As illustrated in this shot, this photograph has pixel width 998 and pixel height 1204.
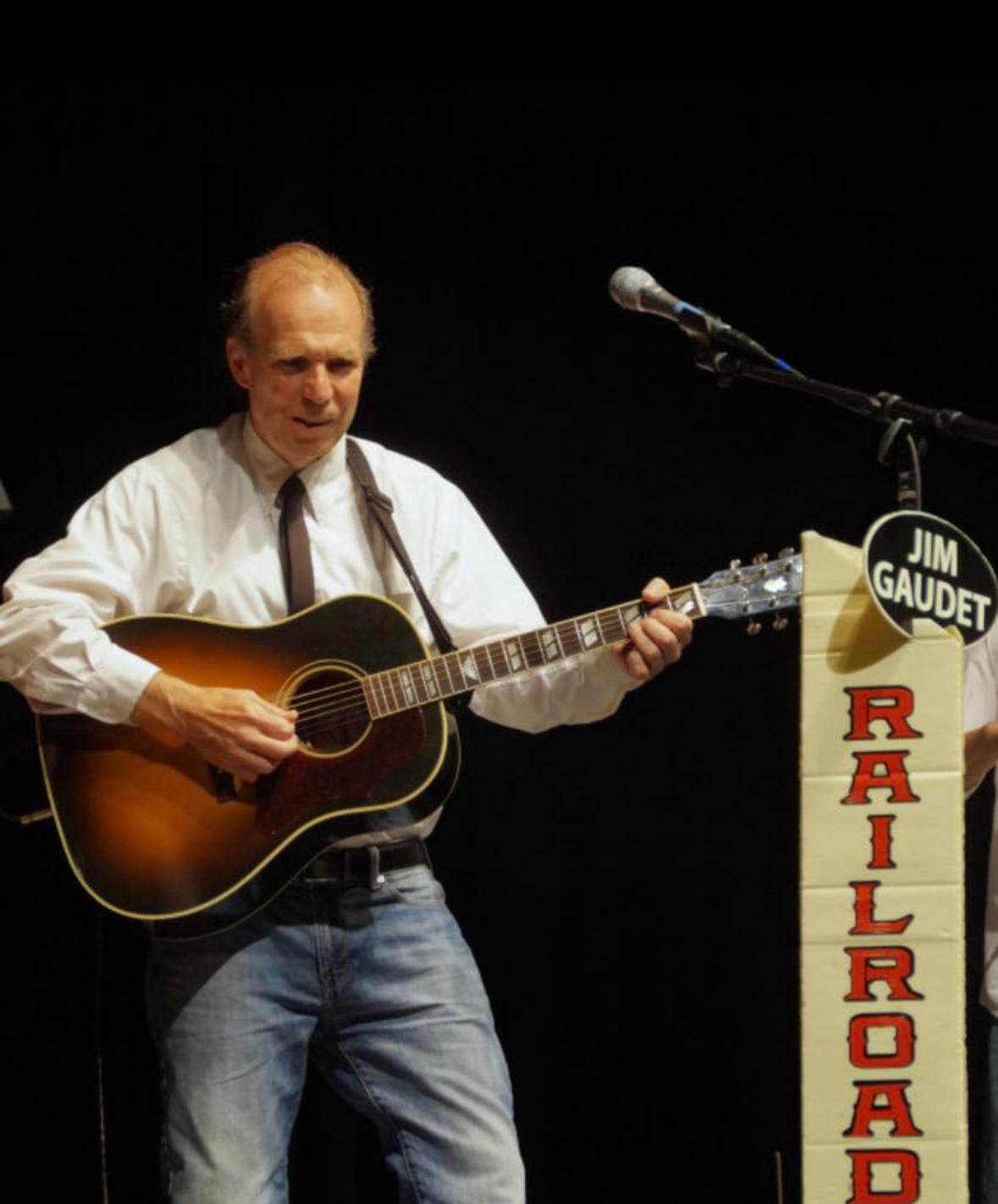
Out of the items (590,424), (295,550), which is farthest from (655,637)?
(590,424)

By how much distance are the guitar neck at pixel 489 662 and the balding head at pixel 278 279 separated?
1.85ft

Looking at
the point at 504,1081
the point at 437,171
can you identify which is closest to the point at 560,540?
the point at 437,171

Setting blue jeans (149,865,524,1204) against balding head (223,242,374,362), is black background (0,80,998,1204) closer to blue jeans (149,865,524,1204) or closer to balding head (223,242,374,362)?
balding head (223,242,374,362)

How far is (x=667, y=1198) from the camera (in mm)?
3768

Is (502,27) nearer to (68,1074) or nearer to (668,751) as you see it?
(668,751)

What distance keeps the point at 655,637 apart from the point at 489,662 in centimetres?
28

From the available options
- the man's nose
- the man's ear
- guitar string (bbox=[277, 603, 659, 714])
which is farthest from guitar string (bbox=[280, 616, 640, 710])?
the man's ear

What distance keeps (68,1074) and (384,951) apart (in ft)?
3.68

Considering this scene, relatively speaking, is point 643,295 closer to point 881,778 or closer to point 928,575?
point 928,575

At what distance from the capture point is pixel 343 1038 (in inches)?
113

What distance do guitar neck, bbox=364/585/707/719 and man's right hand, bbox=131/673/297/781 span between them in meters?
0.16

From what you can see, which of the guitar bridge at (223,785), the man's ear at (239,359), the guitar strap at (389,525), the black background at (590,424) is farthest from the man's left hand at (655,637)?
the black background at (590,424)

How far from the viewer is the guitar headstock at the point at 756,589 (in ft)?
8.84

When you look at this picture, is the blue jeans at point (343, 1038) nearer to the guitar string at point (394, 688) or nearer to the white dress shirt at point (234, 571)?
the guitar string at point (394, 688)
